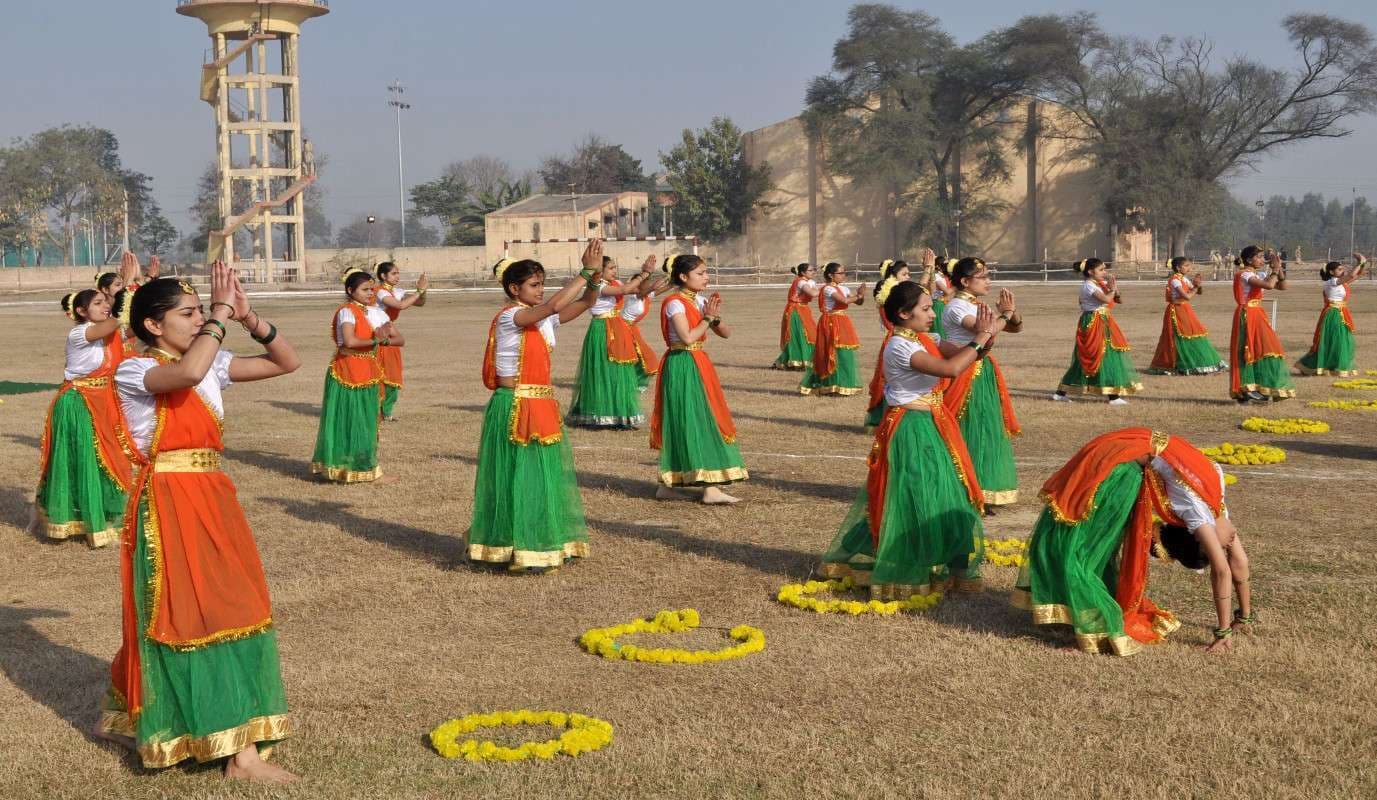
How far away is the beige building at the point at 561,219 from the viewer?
7662 centimetres

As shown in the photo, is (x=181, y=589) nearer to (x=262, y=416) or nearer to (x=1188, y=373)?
(x=262, y=416)

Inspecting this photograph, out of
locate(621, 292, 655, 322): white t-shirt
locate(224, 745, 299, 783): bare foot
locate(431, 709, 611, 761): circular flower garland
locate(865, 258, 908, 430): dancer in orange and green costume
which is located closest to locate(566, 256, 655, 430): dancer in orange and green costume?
locate(621, 292, 655, 322): white t-shirt

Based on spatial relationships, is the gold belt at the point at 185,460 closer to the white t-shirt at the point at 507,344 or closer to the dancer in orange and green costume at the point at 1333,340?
the white t-shirt at the point at 507,344

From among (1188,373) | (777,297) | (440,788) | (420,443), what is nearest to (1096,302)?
(1188,373)

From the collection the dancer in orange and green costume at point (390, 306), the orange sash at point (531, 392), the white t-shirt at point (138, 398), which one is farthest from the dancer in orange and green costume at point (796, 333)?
the white t-shirt at point (138, 398)

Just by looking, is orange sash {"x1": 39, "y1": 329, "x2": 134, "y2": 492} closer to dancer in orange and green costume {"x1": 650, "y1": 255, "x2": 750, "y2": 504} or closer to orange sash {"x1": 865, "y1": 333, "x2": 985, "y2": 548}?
dancer in orange and green costume {"x1": 650, "y1": 255, "x2": 750, "y2": 504}

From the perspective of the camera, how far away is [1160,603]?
734cm

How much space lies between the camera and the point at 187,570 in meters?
5.12

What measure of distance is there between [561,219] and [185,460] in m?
72.4

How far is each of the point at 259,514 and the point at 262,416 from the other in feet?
21.2

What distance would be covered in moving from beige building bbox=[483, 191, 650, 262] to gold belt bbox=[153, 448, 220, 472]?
70.2 m

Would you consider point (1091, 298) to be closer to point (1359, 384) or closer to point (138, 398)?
point (1359, 384)

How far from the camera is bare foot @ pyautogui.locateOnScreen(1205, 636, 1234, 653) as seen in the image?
645 centimetres

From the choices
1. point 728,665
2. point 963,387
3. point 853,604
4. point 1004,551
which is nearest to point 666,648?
point 728,665
